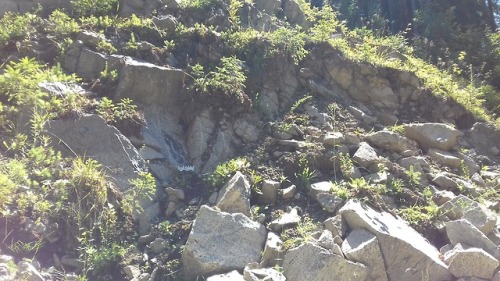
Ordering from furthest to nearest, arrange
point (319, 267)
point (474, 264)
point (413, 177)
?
point (413, 177)
point (474, 264)
point (319, 267)

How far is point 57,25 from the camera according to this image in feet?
20.3

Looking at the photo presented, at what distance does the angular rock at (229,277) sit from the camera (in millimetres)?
3969

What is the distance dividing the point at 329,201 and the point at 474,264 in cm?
126

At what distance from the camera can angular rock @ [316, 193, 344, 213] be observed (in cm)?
471

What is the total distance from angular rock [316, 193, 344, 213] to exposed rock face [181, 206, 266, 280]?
0.62m

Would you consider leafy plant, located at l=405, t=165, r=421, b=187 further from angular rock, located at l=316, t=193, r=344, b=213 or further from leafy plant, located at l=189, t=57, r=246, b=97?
leafy plant, located at l=189, t=57, r=246, b=97

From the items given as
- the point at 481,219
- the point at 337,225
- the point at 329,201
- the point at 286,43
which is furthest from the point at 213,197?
the point at 286,43

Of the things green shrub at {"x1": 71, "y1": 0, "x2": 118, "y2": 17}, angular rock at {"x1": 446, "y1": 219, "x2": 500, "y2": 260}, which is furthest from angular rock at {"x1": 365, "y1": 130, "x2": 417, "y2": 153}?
green shrub at {"x1": 71, "y1": 0, "x2": 118, "y2": 17}

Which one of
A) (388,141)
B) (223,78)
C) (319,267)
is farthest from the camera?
(223,78)

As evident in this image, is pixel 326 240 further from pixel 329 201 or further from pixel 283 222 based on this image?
pixel 329 201

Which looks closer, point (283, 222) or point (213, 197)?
point (283, 222)

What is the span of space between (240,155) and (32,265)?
223 cm

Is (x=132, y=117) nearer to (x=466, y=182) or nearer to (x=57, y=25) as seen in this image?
(x=57, y=25)

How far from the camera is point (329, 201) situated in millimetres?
4773
